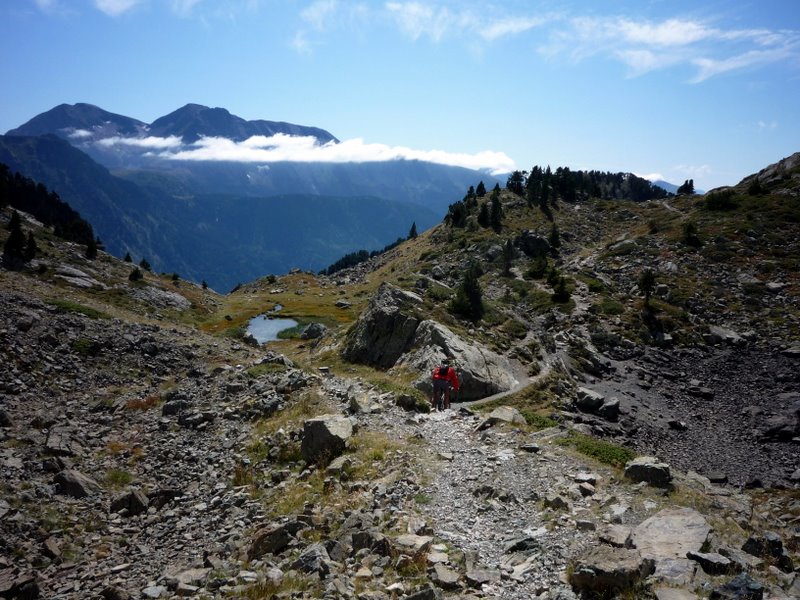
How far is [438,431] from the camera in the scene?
22.0 meters

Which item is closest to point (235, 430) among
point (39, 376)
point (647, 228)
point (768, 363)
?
point (39, 376)

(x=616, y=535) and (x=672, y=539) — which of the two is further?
(x=616, y=535)

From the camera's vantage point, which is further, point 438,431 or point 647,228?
point 647,228

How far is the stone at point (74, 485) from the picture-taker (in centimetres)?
1736

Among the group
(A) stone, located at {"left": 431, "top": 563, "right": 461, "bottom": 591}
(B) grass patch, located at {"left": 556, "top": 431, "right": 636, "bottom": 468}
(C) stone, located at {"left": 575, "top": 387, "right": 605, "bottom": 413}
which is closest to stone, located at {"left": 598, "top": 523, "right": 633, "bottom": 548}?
(A) stone, located at {"left": 431, "top": 563, "right": 461, "bottom": 591}

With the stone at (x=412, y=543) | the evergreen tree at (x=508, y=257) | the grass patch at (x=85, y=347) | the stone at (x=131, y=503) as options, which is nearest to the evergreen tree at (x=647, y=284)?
the evergreen tree at (x=508, y=257)

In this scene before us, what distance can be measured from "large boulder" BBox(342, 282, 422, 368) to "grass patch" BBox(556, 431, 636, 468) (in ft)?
72.2

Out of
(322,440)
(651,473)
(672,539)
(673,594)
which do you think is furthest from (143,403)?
(673,594)

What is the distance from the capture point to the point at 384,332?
141 ft

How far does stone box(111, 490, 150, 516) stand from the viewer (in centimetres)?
1688

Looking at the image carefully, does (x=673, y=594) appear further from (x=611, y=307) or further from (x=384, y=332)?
(x=611, y=307)

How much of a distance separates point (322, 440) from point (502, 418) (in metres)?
8.44

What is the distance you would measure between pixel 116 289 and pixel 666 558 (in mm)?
74471

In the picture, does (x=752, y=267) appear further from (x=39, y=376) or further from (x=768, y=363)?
(x=39, y=376)
